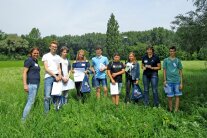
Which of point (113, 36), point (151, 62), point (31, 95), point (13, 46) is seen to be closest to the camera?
point (31, 95)

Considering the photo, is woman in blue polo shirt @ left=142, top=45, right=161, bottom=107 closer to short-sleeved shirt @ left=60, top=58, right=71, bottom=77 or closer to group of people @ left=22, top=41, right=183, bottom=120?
group of people @ left=22, top=41, right=183, bottom=120

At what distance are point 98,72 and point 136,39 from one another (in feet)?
443

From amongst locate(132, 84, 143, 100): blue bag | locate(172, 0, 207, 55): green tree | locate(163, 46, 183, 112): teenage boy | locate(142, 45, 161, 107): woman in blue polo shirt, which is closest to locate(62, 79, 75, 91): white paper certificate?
locate(132, 84, 143, 100): blue bag

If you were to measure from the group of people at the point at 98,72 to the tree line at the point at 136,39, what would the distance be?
4.05 metres

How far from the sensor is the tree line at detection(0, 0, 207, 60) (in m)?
14.8

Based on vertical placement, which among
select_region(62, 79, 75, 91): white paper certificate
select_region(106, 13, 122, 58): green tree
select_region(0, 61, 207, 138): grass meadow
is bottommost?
select_region(0, 61, 207, 138): grass meadow

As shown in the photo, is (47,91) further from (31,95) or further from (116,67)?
(116,67)

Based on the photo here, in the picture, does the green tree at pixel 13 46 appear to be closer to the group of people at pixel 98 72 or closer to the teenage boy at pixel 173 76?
the group of people at pixel 98 72

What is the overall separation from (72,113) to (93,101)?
61.8 inches

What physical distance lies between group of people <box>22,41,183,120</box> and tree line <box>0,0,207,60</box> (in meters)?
4.05

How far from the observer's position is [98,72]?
34.5 ft

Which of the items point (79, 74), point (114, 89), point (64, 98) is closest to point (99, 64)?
point (79, 74)

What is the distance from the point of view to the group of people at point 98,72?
27.1ft

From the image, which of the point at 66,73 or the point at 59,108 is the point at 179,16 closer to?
the point at 66,73
